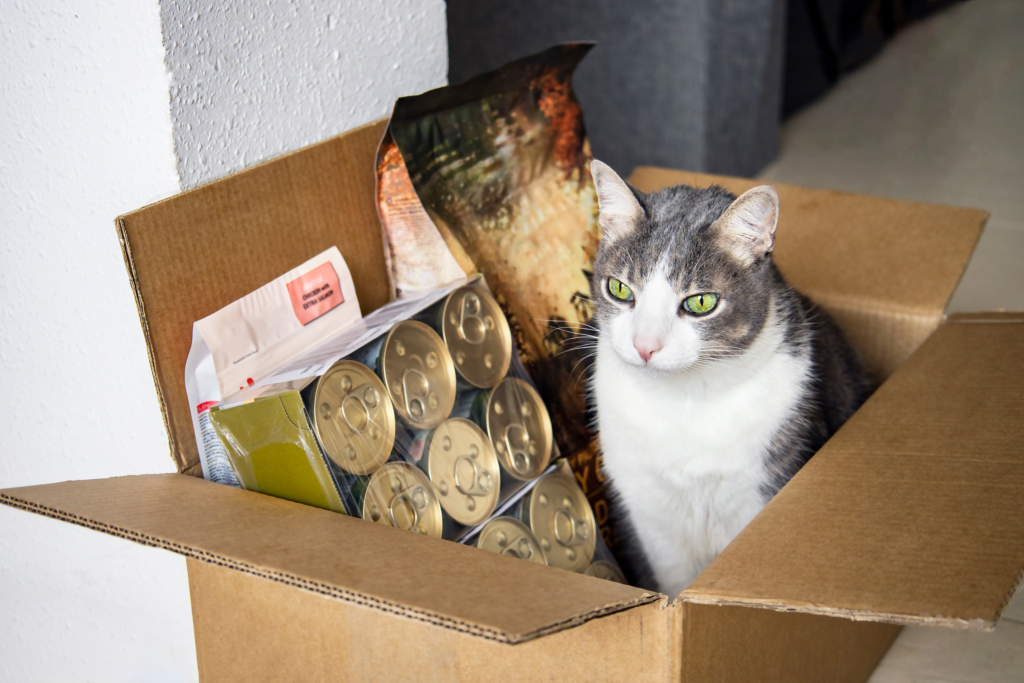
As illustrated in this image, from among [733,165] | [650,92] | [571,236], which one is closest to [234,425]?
[571,236]

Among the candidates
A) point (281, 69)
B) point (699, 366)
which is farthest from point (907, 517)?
point (281, 69)

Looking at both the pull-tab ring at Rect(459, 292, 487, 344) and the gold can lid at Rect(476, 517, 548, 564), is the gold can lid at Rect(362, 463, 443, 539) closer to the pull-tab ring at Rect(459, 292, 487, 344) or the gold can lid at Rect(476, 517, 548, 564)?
A: the gold can lid at Rect(476, 517, 548, 564)

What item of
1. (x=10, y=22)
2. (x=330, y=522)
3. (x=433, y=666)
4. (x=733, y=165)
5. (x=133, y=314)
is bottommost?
(x=733, y=165)

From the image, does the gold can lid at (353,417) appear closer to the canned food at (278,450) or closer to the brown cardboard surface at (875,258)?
the canned food at (278,450)

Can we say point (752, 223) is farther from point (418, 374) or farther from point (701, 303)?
point (418, 374)

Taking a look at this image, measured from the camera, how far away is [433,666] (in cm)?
74

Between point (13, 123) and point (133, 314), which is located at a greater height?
point (13, 123)

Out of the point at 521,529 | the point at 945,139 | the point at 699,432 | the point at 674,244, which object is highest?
the point at 674,244

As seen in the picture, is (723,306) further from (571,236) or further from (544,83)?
(544,83)

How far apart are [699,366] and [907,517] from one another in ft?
0.90

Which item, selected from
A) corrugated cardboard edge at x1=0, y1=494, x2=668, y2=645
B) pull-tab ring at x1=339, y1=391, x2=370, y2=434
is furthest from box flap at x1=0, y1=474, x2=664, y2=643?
pull-tab ring at x1=339, y1=391, x2=370, y2=434

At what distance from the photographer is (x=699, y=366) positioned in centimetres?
92

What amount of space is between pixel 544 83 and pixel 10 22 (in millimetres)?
668

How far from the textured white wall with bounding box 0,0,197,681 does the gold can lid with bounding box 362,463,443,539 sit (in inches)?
10.1
